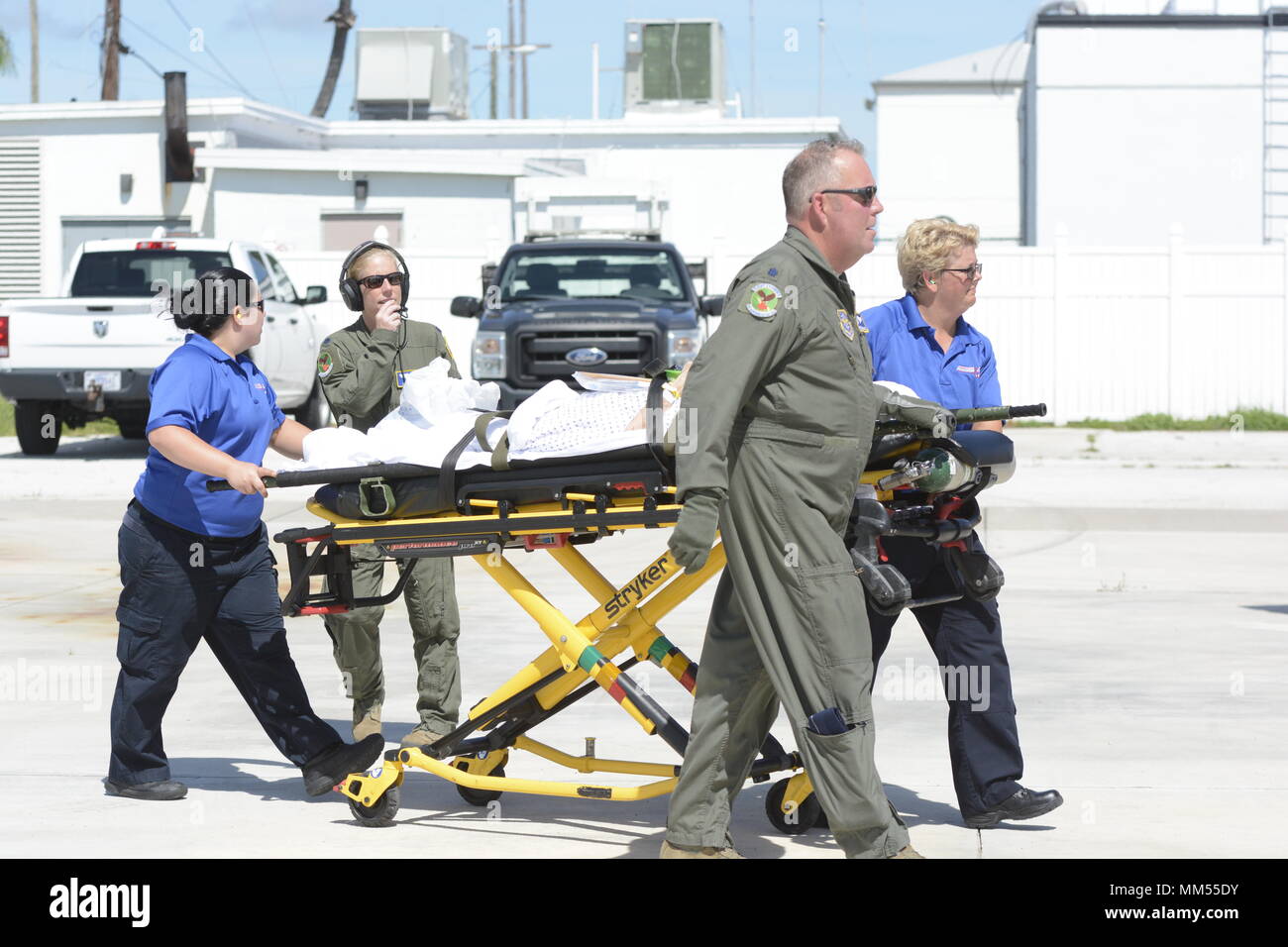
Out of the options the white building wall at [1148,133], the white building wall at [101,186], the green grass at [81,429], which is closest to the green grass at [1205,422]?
the white building wall at [1148,133]

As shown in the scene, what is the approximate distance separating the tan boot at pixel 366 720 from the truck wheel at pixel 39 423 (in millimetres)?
13517

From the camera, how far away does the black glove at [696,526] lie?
4621mm

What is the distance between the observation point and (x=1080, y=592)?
1098 centimetres

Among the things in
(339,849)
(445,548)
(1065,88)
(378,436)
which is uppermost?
(1065,88)

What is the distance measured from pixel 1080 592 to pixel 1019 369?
13.6m

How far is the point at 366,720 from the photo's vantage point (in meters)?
6.57

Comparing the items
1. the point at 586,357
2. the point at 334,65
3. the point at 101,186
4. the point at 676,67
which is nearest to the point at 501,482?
the point at 586,357

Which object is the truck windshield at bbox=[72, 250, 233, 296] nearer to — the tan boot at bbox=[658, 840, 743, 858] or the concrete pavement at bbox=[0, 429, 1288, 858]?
the concrete pavement at bbox=[0, 429, 1288, 858]

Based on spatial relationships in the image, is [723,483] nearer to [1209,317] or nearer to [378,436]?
[378,436]

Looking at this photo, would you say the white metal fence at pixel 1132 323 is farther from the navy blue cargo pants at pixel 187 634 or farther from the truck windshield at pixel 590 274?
the navy blue cargo pants at pixel 187 634

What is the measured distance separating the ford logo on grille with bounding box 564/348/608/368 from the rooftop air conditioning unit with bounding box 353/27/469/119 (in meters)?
21.8

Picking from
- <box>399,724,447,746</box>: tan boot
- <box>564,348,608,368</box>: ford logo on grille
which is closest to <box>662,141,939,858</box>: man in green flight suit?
<box>399,724,447,746</box>: tan boot

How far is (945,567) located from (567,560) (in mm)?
1234
